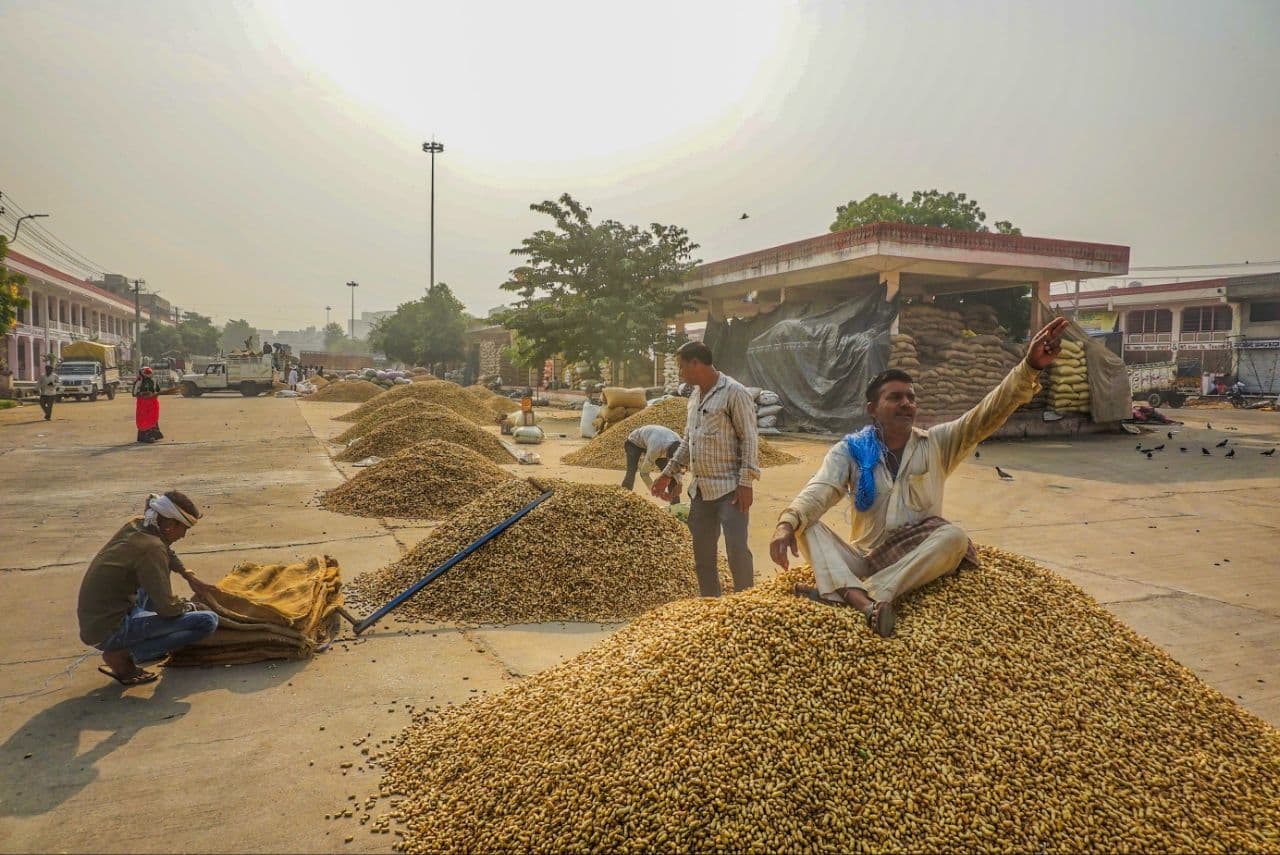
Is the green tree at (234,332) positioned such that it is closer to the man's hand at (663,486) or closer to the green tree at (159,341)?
the green tree at (159,341)

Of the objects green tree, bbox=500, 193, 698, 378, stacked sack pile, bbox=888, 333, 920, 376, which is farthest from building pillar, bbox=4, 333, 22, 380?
stacked sack pile, bbox=888, 333, 920, 376

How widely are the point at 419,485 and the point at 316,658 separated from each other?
4501 mm

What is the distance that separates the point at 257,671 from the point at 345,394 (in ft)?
92.5

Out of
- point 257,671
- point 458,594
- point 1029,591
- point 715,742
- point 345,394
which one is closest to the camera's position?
point 715,742

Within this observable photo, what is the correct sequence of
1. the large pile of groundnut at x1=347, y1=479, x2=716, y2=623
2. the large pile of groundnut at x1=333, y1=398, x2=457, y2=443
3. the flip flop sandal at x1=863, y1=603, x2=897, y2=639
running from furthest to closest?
the large pile of groundnut at x1=333, y1=398, x2=457, y2=443
the large pile of groundnut at x1=347, y1=479, x2=716, y2=623
the flip flop sandal at x1=863, y1=603, x2=897, y2=639

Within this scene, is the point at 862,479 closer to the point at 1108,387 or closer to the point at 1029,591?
the point at 1029,591

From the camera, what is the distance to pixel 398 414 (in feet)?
47.4

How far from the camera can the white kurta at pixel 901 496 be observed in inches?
121

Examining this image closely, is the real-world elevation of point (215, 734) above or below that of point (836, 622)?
below

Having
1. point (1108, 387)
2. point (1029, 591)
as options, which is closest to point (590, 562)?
point (1029, 591)

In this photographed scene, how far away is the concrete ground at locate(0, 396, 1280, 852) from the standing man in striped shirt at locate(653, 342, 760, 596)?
0.97m

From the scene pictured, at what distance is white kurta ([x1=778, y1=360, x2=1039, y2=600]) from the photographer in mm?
3076

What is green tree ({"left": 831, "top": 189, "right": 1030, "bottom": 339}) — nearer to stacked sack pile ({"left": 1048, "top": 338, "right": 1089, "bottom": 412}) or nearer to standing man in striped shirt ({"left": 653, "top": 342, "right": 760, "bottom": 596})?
stacked sack pile ({"left": 1048, "top": 338, "right": 1089, "bottom": 412})

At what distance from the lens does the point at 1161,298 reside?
118 ft
